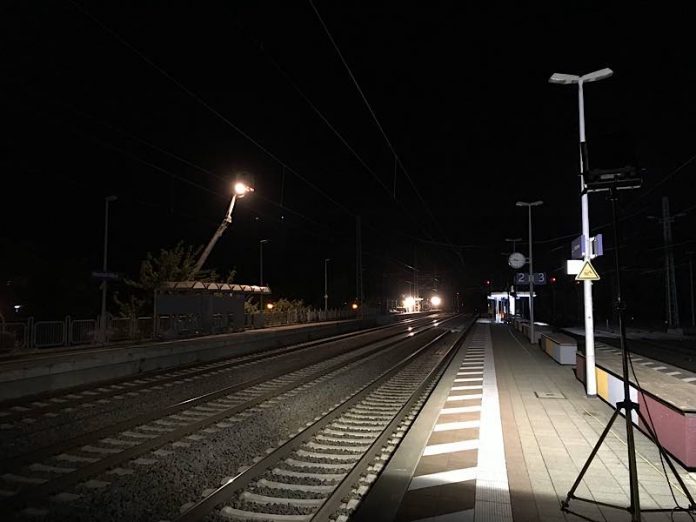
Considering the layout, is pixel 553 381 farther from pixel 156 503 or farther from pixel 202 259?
pixel 202 259

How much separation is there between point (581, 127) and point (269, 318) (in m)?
34.2

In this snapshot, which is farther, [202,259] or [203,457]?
[202,259]

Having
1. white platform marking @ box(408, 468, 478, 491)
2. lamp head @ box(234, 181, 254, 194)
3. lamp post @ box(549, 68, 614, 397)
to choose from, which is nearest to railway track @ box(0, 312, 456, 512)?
white platform marking @ box(408, 468, 478, 491)

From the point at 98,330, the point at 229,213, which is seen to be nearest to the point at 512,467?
the point at 98,330

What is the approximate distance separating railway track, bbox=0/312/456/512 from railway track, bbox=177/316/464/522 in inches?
Result: 69.6

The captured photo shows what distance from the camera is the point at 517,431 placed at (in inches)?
313

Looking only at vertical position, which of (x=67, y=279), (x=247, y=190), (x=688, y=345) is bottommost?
(x=688, y=345)

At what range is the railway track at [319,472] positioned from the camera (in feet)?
17.2

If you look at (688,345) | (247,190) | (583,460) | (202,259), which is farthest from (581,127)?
(202,259)

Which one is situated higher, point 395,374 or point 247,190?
point 247,190

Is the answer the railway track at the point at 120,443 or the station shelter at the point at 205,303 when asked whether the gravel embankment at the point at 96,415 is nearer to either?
the railway track at the point at 120,443

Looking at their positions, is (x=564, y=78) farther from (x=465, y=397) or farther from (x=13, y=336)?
(x=13, y=336)

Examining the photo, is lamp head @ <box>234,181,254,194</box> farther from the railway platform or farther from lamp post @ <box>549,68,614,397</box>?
the railway platform

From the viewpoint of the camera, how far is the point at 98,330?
80.5 feet
